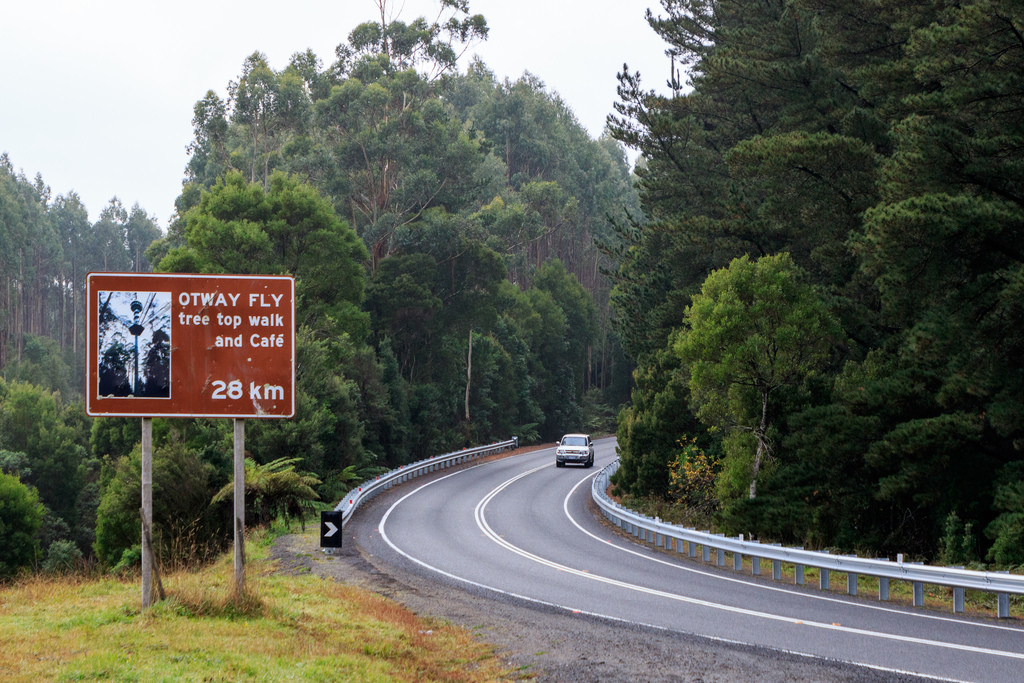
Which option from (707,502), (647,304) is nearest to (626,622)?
(707,502)

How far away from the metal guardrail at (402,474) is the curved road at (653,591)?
1.14m

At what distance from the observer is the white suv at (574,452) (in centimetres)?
4916

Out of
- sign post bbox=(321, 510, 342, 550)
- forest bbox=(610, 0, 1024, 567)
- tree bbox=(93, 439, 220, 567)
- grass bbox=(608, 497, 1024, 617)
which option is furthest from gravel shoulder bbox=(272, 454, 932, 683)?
forest bbox=(610, 0, 1024, 567)

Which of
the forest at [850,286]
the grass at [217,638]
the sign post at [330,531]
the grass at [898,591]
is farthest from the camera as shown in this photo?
the sign post at [330,531]

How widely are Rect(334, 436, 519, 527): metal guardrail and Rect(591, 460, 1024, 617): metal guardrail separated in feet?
26.9

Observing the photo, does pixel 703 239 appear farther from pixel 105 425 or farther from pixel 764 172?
pixel 105 425

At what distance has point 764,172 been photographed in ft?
96.8

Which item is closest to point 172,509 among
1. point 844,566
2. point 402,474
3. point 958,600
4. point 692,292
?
point 844,566

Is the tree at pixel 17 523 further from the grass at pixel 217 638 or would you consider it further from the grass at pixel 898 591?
the grass at pixel 898 591

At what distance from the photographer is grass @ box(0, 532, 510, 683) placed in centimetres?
891

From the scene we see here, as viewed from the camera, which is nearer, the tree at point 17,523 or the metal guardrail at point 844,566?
the metal guardrail at point 844,566

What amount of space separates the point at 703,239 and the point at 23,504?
32961 millimetres

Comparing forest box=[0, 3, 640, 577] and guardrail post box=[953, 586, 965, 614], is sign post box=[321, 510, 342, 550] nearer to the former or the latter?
forest box=[0, 3, 640, 577]

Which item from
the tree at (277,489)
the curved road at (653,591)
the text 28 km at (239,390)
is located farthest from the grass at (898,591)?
the text 28 km at (239,390)
